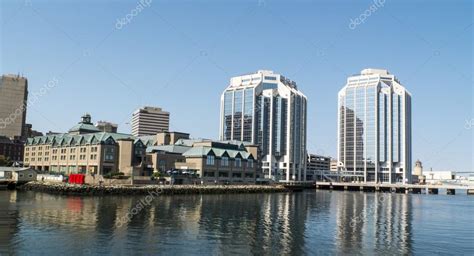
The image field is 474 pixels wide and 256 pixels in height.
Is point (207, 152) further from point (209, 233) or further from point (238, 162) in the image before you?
point (209, 233)

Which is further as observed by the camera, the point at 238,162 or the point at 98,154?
the point at 238,162

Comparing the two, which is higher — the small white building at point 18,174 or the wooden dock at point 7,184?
the small white building at point 18,174

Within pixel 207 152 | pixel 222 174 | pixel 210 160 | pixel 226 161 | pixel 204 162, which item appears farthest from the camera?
pixel 226 161

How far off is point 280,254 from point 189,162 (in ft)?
440

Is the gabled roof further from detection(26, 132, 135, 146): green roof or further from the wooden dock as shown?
the wooden dock

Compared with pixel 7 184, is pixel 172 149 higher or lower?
higher

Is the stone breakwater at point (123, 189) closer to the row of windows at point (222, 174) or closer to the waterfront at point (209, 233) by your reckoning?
the row of windows at point (222, 174)

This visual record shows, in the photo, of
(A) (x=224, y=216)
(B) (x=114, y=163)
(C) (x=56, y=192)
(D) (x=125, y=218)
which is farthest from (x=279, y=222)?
(B) (x=114, y=163)

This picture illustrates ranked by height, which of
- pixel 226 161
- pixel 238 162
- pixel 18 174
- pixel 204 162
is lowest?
pixel 18 174

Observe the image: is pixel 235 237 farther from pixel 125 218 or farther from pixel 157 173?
pixel 157 173

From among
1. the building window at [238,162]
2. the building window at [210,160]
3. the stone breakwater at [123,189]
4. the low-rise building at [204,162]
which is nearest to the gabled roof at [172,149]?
the low-rise building at [204,162]

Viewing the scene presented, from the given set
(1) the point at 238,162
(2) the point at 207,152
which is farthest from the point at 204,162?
(1) the point at 238,162

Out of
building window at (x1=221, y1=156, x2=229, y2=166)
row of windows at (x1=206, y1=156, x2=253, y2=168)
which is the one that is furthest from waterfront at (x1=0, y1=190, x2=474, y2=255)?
building window at (x1=221, y1=156, x2=229, y2=166)

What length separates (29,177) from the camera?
150 metres
